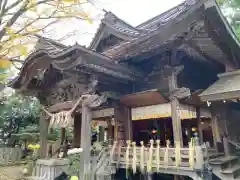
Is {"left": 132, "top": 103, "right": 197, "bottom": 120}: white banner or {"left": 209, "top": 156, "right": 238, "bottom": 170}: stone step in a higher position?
{"left": 132, "top": 103, "right": 197, "bottom": 120}: white banner

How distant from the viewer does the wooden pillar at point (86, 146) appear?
6769mm

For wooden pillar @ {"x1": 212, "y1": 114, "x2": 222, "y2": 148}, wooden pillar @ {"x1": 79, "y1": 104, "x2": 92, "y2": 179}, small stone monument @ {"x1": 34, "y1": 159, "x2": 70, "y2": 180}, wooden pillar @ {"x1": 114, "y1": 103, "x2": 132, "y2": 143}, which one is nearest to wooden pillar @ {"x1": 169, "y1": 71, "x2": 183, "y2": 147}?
wooden pillar @ {"x1": 212, "y1": 114, "x2": 222, "y2": 148}

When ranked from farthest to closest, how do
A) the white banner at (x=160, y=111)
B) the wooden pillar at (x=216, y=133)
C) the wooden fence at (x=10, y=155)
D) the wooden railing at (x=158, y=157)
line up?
1. the wooden fence at (x=10, y=155)
2. the wooden pillar at (x=216, y=133)
3. the white banner at (x=160, y=111)
4. the wooden railing at (x=158, y=157)

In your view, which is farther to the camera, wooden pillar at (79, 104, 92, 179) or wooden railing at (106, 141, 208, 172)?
wooden pillar at (79, 104, 92, 179)

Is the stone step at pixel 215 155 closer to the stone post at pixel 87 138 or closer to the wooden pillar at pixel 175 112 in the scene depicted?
the wooden pillar at pixel 175 112

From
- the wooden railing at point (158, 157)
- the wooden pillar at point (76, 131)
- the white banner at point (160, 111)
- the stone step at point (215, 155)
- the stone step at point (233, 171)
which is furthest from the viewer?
the wooden pillar at point (76, 131)

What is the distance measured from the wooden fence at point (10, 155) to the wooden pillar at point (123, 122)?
897cm

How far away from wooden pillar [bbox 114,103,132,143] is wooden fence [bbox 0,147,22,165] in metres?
8.97

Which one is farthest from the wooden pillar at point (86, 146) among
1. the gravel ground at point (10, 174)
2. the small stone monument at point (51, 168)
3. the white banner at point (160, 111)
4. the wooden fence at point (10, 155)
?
the wooden fence at point (10, 155)

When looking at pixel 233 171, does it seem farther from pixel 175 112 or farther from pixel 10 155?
pixel 10 155

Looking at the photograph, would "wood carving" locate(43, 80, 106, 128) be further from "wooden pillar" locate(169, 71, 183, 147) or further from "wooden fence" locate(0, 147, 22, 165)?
"wooden fence" locate(0, 147, 22, 165)

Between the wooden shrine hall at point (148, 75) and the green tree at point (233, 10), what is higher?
the green tree at point (233, 10)

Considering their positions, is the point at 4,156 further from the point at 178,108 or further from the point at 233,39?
the point at 233,39

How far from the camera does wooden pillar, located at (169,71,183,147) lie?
6.93 m
